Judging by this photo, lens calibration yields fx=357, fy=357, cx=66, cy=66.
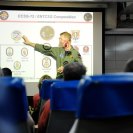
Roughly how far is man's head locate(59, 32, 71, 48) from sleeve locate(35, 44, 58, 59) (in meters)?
0.16

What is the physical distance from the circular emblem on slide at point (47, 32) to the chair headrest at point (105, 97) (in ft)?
17.9

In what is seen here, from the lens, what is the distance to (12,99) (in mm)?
1368

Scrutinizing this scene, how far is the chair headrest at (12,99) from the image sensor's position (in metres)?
1.33

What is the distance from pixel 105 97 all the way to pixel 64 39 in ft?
18.0

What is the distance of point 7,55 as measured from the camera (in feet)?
22.0

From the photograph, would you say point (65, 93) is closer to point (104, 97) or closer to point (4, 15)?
point (104, 97)

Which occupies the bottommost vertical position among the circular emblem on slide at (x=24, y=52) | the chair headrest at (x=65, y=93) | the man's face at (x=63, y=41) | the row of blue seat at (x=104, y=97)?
the chair headrest at (x=65, y=93)

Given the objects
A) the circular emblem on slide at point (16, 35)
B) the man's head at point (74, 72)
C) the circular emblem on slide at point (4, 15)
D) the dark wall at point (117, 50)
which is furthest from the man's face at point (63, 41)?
the man's head at point (74, 72)

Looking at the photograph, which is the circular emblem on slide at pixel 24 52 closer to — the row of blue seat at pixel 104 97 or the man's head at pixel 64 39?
the man's head at pixel 64 39

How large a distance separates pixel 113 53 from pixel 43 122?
18.1 ft

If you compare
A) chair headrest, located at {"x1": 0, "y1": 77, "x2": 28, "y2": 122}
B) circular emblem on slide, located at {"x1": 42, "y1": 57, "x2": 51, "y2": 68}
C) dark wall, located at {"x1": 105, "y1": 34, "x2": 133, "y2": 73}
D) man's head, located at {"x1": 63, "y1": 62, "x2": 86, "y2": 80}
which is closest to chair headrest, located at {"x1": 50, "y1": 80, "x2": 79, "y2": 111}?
man's head, located at {"x1": 63, "y1": 62, "x2": 86, "y2": 80}

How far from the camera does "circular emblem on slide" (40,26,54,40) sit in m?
6.77

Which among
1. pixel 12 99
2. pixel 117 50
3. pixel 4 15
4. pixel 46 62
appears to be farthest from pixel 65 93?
pixel 117 50

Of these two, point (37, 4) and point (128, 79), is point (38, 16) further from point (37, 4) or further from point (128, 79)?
point (128, 79)
